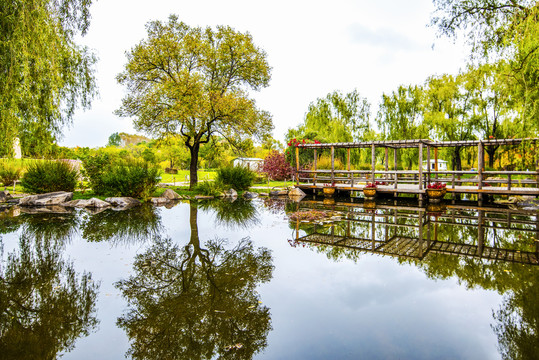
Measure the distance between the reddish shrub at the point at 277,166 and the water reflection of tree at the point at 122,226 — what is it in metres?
15.5

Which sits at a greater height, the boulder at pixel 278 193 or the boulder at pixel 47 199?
the boulder at pixel 47 199

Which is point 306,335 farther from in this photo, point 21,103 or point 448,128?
point 448,128

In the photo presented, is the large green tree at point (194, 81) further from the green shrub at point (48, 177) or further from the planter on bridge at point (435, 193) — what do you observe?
the planter on bridge at point (435, 193)

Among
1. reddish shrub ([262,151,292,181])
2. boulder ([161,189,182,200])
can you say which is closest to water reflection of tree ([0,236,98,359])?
boulder ([161,189,182,200])

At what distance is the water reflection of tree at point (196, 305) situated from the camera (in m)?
3.04

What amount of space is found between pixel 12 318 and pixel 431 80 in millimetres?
30155

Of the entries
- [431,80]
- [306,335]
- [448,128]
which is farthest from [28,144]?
[431,80]

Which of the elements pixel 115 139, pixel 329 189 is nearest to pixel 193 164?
pixel 329 189

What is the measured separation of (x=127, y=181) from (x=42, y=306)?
1154cm

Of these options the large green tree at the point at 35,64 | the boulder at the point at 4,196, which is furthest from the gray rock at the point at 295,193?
the boulder at the point at 4,196

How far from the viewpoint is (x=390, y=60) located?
19.3 m

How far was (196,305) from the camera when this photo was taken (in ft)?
12.5

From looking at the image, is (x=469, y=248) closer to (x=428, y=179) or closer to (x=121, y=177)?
(x=428, y=179)

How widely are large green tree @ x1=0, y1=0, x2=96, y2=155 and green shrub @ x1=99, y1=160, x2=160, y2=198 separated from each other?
5654 millimetres
